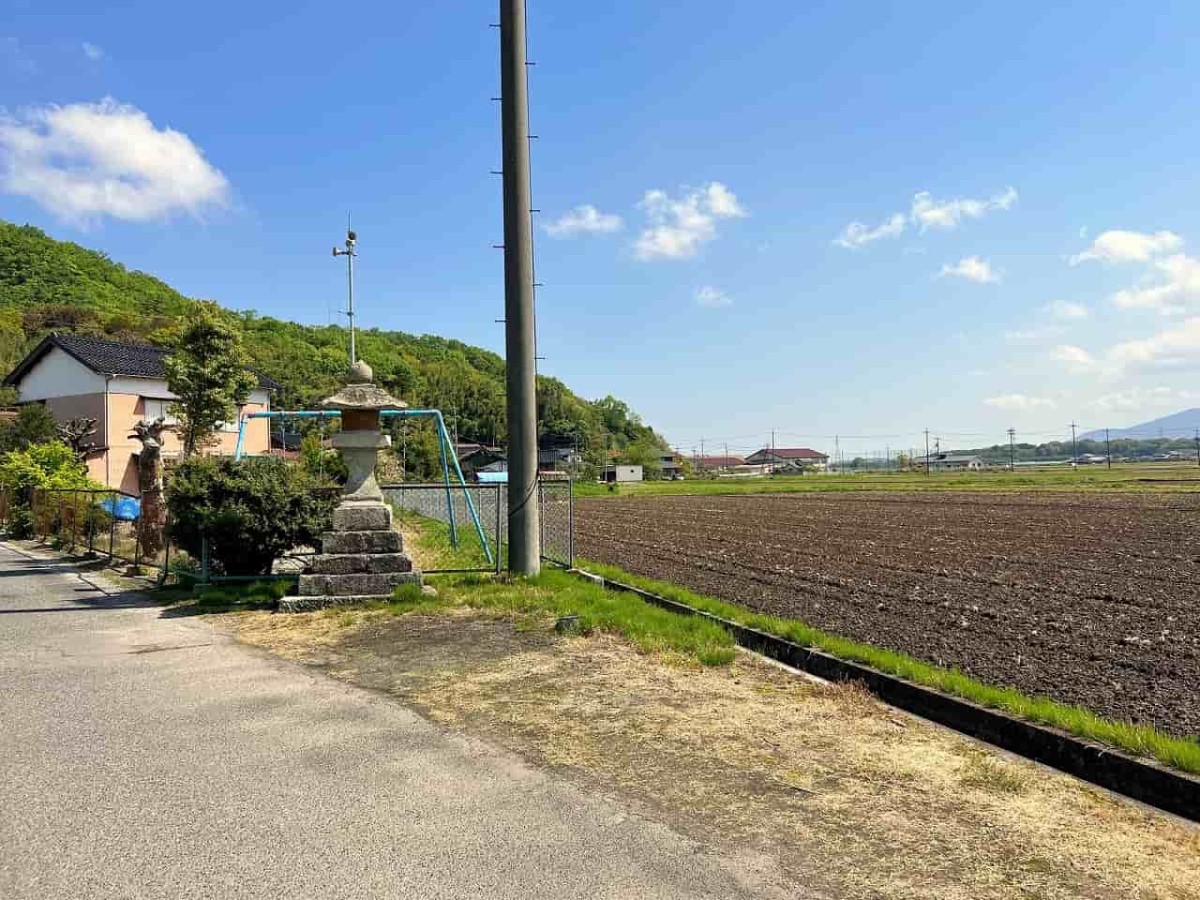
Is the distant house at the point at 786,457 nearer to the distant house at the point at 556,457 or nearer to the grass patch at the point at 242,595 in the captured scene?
the distant house at the point at 556,457

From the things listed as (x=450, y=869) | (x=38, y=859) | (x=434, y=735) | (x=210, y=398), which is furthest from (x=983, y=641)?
(x=210, y=398)

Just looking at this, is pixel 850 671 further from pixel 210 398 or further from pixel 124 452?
pixel 124 452

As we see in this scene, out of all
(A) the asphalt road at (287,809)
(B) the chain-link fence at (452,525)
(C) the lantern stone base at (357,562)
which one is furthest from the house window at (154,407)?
(A) the asphalt road at (287,809)

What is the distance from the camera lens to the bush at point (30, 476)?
798 inches

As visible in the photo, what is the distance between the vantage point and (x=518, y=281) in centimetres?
1070

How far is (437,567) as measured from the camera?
1181 centimetres

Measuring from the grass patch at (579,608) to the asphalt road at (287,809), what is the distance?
8.33ft

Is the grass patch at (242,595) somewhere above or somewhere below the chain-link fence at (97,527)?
below

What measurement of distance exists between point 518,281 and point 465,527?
9325 millimetres

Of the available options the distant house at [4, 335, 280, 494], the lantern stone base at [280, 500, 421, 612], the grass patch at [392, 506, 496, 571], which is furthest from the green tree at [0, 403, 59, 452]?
the lantern stone base at [280, 500, 421, 612]

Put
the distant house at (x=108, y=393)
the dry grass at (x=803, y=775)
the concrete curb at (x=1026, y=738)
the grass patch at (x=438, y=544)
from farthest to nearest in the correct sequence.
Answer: the distant house at (x=108, y=393) → the grass patch at (x=438, y=544) → the concrete curb at (x=1026, y=738) → the dry grass at (x=803, y=775)

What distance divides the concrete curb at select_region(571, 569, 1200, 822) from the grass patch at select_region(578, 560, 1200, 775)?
0.09 meters

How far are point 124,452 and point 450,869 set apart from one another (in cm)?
3311

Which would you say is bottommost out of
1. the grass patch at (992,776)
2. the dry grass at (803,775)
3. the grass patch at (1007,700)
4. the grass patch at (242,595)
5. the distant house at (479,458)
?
the grass patch at (992,776)
